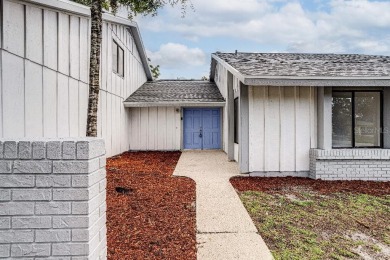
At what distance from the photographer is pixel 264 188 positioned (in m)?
6.83

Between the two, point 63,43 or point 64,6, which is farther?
point 63,43

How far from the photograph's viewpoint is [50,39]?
691 cm

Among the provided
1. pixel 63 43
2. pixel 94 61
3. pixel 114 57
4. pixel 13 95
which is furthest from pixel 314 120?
pixel 114 57

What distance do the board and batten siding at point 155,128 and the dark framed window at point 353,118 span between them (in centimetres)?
Result: 825

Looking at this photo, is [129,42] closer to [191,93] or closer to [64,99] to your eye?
[191,93]

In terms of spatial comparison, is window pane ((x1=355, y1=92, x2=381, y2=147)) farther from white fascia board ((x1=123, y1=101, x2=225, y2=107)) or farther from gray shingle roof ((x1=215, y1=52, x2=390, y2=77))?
Answer: white fascia board ((x1=123, y1=101, x2=225, y2=107))

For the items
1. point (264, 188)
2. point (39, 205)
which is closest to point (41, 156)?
point (39, 205)

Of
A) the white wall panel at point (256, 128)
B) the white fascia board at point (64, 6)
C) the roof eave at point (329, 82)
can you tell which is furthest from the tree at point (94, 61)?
the roof eave at point (329, 82)

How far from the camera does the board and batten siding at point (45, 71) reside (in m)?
5.34

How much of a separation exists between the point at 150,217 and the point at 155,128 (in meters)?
10.2

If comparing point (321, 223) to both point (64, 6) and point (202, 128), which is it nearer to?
point (64, 6)

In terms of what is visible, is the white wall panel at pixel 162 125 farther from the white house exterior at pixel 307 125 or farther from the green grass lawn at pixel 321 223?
the green grass lawn at pixel 321 223

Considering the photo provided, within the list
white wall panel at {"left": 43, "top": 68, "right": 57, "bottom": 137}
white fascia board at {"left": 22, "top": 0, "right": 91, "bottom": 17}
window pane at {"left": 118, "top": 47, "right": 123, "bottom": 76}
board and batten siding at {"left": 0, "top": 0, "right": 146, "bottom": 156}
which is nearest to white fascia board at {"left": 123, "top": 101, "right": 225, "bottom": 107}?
window pane at {"left": 118, "top": 47, "right": 123, "bottom": 76}

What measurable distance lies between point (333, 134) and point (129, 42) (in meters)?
10.9
